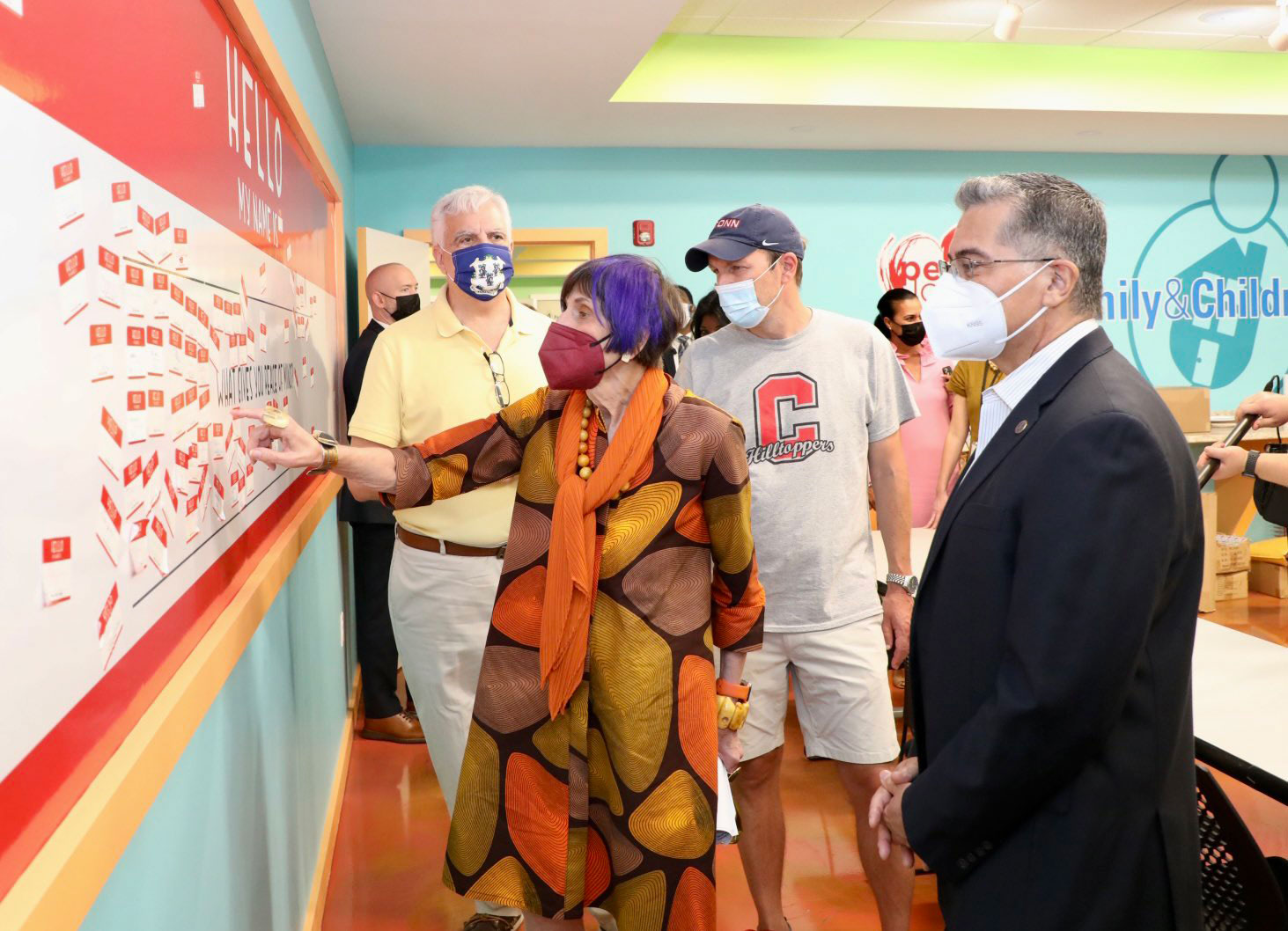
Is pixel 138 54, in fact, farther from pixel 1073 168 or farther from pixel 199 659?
pixel 1073 168

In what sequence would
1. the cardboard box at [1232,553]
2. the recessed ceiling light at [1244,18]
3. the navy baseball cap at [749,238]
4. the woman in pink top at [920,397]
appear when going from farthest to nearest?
the cardboard box at [1232,553]
the recessed ceiling light at [1244,18]
the woman in pink top at [920,397]
the navy baseball cap at [749,238]

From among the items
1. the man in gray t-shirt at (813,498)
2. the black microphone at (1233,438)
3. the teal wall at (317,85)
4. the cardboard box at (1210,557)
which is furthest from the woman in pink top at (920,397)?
the teal wall at (317,85)

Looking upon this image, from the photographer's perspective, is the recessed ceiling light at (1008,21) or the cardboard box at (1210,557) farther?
the cardboard box at (1210,557)

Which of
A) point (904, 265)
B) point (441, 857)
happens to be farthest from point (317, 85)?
point (904, 265)

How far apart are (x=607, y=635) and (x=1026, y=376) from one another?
32.3 inches

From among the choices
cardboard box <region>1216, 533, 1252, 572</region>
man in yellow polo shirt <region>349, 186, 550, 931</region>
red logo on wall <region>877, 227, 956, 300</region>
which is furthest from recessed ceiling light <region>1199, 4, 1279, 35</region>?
man in yellow polo shirt <region>349, 186, 550, 931</region>

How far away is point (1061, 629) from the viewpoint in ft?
3.92

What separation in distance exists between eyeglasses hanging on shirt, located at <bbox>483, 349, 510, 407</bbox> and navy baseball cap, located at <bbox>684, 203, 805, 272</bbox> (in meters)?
0.52

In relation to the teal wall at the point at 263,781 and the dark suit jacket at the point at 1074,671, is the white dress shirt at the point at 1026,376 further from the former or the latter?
the teal wall at the point at 263,781

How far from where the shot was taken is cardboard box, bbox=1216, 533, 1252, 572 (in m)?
6.14

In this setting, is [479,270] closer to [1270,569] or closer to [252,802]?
[252,802]

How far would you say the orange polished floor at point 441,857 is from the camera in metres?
2.80

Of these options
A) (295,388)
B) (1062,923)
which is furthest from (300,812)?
(1062,923)

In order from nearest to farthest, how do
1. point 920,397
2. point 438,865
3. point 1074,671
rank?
1. point 1074,671
2. point 438,865
3. point 920,397
